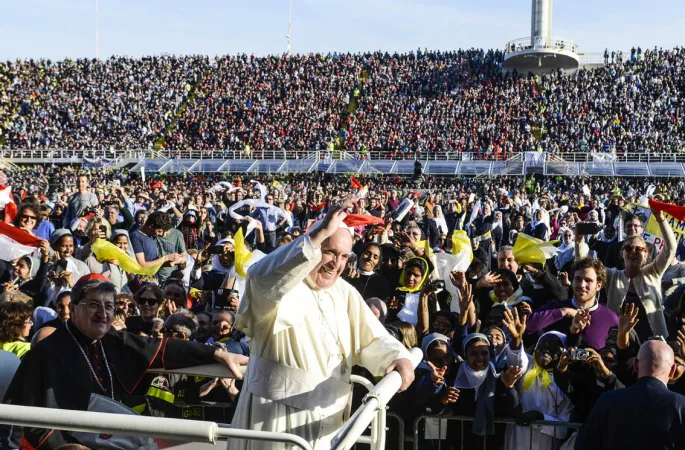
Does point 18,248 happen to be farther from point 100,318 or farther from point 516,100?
point 516,100

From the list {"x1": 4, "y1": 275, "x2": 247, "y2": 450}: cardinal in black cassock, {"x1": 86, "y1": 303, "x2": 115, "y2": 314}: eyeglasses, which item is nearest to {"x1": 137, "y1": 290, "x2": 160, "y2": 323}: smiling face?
{"x1": 4, "y1": 275, "x2": 247, "y2": 450}: cardinal in black cassock

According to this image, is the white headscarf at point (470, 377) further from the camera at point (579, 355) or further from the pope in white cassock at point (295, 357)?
the pope in white cassock at point (295, 357)

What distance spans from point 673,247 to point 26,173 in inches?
1374

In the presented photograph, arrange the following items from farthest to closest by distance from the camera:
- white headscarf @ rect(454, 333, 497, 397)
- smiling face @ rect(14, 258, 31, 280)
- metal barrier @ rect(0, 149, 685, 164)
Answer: metal barrier @ rect(0, 149, 685, 164), smiling face @ rect(14, 258, 31, 280), white headscarf @ rect(454, 333, 497, 397)

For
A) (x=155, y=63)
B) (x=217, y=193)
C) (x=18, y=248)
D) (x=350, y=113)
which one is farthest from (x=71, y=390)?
(x=155, y=63)

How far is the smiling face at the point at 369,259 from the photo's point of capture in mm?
7137

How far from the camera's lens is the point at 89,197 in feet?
35.8

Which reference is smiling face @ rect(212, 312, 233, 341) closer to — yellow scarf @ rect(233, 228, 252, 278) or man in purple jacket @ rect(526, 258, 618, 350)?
yellow scarf @ rect(233, 228, 252, 278)

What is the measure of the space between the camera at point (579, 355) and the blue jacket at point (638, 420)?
31.8 inches

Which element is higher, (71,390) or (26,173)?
(26,173)

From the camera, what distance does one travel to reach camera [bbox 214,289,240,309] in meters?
6.68

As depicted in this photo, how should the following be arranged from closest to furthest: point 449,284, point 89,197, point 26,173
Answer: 1. point 449,284
2. point 89,197
3. point 26,173

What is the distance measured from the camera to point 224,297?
6.78 m

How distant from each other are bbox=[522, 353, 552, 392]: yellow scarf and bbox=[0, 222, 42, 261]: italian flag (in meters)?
4.33
